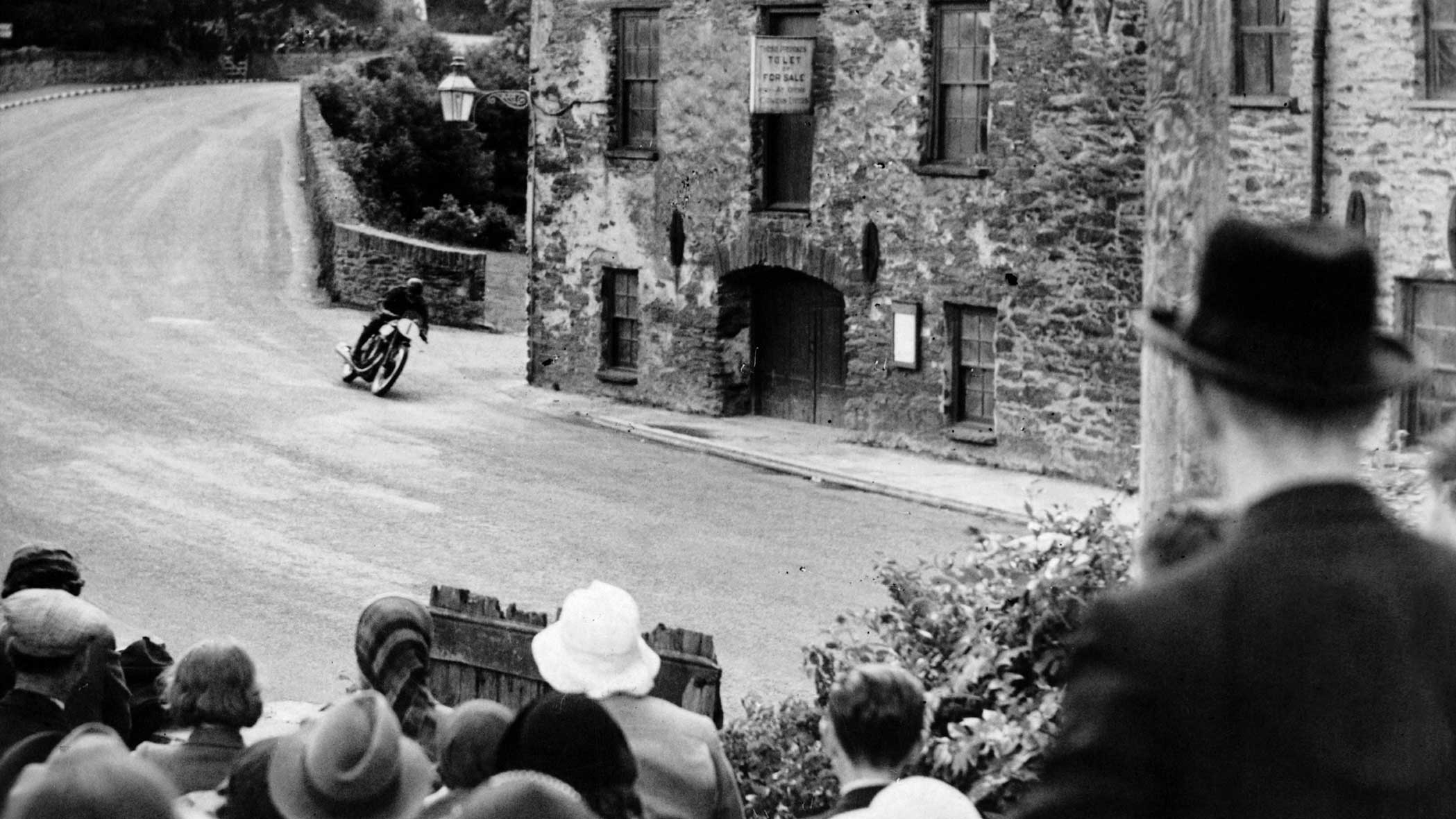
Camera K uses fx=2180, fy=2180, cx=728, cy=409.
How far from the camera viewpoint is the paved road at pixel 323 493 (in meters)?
15.2

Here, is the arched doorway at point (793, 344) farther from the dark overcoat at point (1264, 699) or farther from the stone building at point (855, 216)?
the dark overcoat at point (1264, 699)

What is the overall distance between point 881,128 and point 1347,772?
67.2 ft

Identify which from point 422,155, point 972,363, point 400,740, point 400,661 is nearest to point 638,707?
point 400,661

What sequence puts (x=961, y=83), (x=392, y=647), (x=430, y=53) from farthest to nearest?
1. (x=430, y=53)
2. (x=961, y=83)
3. (x=392, y=647)

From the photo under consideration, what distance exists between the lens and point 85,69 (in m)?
66.4

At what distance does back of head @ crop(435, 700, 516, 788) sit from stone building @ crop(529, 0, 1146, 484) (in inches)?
588

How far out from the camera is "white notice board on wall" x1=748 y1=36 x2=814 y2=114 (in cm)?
2342

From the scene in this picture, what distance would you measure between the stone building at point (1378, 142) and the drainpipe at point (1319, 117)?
19 mm

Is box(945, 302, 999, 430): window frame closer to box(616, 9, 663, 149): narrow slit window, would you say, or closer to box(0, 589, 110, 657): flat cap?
box(616, 9, 663, 149): narrow slit window

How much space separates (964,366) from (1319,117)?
→ 4.98 meters

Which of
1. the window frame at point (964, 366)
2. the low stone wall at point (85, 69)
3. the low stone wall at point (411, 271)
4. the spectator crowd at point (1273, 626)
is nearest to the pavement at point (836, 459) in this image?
the window frame at point (964, 366)

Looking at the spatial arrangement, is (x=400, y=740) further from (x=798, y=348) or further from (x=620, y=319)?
(x=620, y=319)

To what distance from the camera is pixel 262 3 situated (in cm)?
7281

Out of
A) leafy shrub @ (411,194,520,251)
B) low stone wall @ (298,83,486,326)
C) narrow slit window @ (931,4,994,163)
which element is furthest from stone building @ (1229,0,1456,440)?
leafy shrub @ (411,194,520,251)
